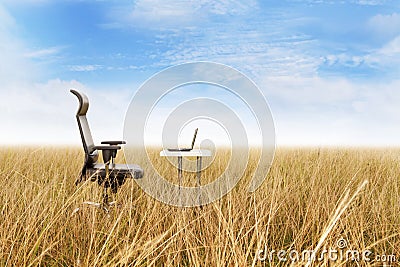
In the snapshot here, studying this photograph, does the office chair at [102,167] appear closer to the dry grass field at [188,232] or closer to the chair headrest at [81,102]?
the chair headrest at [81,102]

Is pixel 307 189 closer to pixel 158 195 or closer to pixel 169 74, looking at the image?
pixel 158 195

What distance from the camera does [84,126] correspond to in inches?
146

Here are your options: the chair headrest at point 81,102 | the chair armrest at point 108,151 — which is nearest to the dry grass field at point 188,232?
the chair armrest at point 108,151

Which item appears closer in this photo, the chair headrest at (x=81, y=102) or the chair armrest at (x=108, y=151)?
the chair armrest at (x=108, y=151)

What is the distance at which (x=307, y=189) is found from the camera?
12.4ft

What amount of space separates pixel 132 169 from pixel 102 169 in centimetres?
30

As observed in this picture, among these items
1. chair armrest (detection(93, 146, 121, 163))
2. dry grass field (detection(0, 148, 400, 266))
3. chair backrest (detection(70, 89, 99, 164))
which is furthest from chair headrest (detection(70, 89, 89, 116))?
dry grass field (detection(0, 148, 400, 266))

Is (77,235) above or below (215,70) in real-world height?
below

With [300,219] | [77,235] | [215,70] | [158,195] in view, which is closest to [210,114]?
[215,70]

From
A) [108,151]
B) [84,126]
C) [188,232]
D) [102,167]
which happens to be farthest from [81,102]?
[188,232]

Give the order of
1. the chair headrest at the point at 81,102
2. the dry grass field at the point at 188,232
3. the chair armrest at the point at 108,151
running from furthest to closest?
the chair headrest at the point at 81,102
the chair armrest at the point at 108,151
the dry grass field at the point at 188,232

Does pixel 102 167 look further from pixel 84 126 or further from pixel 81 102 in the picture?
pixel 81 102

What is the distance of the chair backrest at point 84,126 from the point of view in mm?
3562

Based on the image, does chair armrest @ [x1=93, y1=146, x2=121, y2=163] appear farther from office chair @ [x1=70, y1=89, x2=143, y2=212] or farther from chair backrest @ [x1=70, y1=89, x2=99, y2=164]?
chair backrest @ [x1=70, y1=89, x2=99, y2=164]
